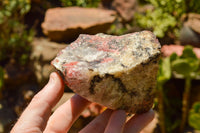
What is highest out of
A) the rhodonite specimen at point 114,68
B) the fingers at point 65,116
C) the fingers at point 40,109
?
the rhodonite specimen at point 114,68

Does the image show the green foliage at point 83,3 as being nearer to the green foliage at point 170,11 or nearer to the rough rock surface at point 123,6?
the rough rock surface at point 123,6

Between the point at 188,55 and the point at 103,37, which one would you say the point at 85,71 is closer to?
the point at 103,37

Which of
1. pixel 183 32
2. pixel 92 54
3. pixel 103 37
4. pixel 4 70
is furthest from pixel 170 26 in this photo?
pixel 4 70

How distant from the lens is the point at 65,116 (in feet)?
4.98

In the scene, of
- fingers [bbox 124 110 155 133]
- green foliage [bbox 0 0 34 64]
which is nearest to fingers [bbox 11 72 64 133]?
fingers [bbox 124 110 155 133]

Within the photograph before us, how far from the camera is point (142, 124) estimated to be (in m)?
A: 1.54

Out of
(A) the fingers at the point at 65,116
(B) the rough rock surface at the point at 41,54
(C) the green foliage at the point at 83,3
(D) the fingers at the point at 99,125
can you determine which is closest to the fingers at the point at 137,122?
(D) the fingers at the point at 99,125

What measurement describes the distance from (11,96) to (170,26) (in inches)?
104

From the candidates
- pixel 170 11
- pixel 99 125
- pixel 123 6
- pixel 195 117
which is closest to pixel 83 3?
pixel 123 6

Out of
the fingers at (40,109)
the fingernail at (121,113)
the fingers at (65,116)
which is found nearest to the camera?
the fingers at (40,109)

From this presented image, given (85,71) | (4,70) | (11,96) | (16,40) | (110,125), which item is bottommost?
(11,96)

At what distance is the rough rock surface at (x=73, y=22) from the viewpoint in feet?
11.0

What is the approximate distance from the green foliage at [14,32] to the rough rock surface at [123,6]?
1401mm

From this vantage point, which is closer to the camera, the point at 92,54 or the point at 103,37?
the point at 92,54
